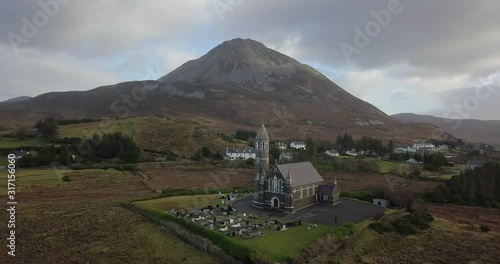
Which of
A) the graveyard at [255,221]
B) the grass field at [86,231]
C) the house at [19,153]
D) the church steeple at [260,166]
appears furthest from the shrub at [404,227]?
the house at [19,153]

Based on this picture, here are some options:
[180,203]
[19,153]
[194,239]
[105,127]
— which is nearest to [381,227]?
[194,239]

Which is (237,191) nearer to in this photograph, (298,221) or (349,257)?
(298,221)

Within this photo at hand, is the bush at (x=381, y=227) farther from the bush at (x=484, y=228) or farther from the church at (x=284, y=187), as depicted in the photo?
the bush at (x=484, y=228)

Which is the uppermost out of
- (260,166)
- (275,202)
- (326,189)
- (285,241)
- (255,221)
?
(260,166)

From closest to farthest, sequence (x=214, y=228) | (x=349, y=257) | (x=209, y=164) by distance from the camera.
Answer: (x=349, y=257), (x=214, y=228), (x=209, y=164)

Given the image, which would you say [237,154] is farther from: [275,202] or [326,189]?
[275,202]

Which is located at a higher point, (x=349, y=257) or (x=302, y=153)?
(x=302, y=153)

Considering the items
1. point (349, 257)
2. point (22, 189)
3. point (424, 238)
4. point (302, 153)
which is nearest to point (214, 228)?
point (349, 257)
